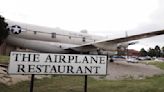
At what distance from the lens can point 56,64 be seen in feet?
25.6

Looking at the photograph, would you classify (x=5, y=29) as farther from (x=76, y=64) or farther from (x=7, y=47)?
(x=76, y=64)

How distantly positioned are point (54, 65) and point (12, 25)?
63.9 ft

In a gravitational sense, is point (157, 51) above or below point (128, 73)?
above

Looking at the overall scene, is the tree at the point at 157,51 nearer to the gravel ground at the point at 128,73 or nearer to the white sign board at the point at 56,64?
the gravel ground at the point at 128,73

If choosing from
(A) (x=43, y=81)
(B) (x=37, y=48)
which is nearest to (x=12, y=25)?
(B) (x=37, y=48)

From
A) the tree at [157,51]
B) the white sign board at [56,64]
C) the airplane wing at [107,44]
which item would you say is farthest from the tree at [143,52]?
the white sign board at [56,64]

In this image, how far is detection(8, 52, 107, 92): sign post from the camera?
742cm

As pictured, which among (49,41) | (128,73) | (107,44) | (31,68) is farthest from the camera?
(49,41)

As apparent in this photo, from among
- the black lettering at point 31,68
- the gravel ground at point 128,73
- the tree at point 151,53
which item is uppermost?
the tree at point 151,53

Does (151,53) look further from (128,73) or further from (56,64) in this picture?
(56,64)

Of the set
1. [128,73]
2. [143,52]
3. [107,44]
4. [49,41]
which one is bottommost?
[128,73]

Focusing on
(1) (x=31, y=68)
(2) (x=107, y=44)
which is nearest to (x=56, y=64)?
(1) (x=31, y=68)

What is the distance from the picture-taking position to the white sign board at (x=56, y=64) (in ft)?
24.3

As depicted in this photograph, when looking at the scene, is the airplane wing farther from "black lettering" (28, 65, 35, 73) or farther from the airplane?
"black lettering" (28, 65, 35, 73)
